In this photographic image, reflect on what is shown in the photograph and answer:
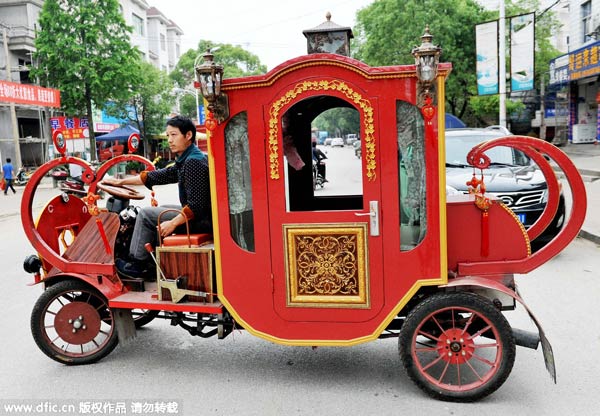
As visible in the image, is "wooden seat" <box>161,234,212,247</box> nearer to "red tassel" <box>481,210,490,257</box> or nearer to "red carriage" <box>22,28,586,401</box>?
"red carriage" <box>22,28,586,401</box>

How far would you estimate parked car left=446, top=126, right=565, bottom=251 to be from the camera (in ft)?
21.7

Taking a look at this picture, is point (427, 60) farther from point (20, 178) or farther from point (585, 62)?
point (20, 178)

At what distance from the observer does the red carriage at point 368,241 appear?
3.28m

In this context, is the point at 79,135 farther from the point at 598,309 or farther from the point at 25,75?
the point at 598,309

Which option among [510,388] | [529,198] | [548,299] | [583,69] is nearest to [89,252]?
[510,388]

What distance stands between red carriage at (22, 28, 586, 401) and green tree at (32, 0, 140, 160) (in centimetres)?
2175

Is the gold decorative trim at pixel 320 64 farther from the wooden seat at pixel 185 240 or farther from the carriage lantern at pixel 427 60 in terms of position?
the wooden seat at pixel 185 240

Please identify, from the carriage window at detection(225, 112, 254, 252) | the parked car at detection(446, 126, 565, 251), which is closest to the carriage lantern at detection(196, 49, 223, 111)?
the carriage window at detection(225, 112, 254, 252)

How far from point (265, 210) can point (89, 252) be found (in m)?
1.60

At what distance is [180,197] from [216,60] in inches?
1820

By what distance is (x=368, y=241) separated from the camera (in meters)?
3.36

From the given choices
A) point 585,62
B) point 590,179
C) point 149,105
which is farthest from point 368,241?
point 149,105

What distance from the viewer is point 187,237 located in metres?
3.81

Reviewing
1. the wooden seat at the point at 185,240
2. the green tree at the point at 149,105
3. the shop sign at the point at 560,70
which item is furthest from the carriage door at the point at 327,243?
the green tree at the point at 149,105
